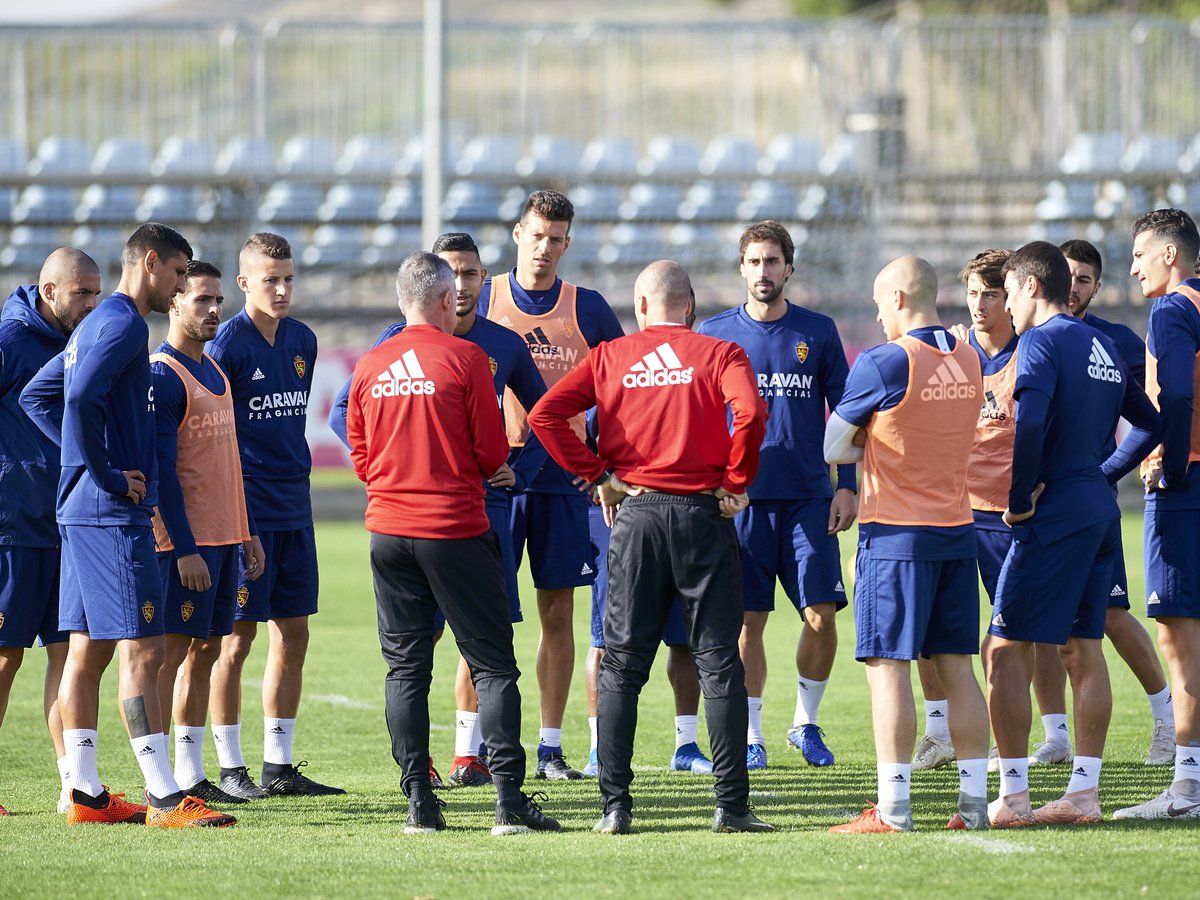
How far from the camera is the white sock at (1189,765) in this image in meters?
6.67

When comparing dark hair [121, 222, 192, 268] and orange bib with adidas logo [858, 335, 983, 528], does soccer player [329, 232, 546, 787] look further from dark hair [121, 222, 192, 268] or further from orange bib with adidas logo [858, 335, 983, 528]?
orange bib with adidas logo [858, 335, 983, 528]

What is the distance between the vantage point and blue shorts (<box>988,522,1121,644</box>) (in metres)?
6.52

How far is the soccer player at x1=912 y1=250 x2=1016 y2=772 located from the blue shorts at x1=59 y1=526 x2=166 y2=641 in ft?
12.4

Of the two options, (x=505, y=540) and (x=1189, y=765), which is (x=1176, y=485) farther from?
(x=505, y=540)

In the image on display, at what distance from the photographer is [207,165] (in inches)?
1006

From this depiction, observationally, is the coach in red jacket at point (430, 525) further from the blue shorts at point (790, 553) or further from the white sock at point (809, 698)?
the white sock at point (809, 698)

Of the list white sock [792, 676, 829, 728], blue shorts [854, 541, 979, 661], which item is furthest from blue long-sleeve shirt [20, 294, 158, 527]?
white sock [792, 676, 829, 728]

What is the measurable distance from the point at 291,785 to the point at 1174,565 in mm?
4145

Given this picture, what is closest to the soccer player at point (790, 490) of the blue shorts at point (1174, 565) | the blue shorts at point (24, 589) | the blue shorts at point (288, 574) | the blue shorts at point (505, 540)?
the blue shorts at point (505, 540)

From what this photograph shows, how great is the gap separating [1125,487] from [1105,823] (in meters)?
19.1

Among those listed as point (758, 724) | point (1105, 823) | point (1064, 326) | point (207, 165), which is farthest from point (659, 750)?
point (207, 165)

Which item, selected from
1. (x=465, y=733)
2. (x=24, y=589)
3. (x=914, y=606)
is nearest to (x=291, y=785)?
(x=465, y=733)

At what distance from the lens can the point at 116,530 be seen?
21.6 ft

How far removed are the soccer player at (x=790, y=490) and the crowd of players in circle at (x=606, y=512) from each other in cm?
113
